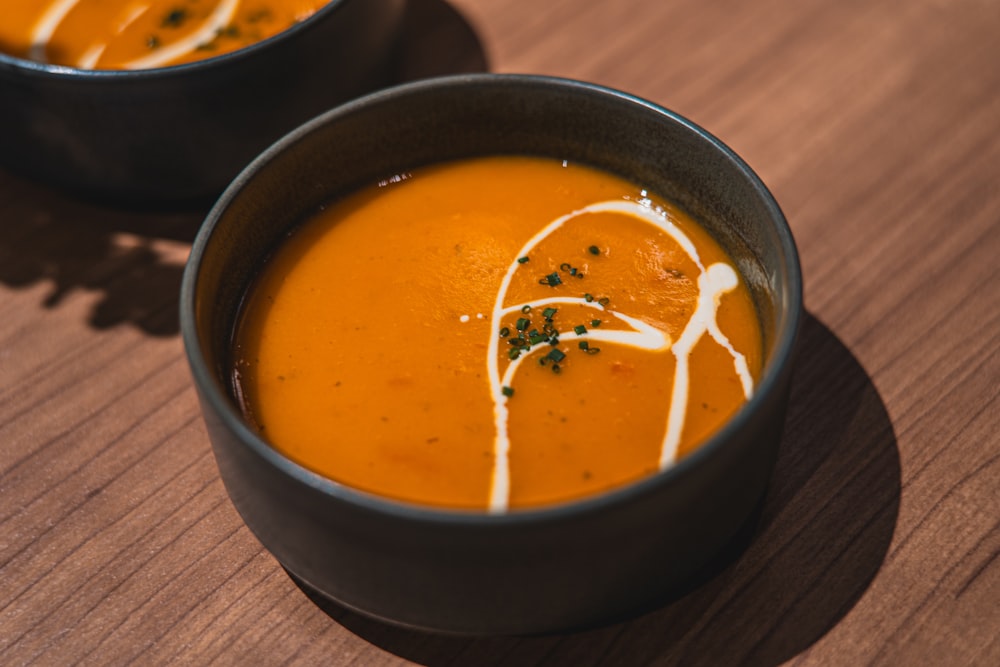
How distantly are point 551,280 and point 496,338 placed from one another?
0.44 ft

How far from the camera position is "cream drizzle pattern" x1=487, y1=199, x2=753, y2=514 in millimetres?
1238

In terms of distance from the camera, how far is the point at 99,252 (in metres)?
1.69

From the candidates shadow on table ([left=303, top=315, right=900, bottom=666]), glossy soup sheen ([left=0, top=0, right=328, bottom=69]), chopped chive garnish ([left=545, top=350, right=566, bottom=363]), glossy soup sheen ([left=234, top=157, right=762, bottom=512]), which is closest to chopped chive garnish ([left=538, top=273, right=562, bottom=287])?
glossy soup sheen ([left=234, top=157, right=762, bottom=512])

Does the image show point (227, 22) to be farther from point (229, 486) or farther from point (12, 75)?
point (229, 486)

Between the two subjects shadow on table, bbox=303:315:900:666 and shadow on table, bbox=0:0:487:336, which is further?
shadow on table, bbox=0:0:487:336

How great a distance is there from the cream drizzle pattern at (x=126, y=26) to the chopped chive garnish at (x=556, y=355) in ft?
3.03

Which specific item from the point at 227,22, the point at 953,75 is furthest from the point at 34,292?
the point at 953,75

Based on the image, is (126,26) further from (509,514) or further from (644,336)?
(509,514)

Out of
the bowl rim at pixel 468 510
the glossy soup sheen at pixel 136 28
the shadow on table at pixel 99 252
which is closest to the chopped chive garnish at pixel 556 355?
the bowl rim at pixel 468 510

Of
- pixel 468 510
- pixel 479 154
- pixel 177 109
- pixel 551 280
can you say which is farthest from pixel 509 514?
pixel 177 109

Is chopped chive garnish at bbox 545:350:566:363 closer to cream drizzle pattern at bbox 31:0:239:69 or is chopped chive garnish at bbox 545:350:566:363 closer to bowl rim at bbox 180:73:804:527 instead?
bowl rim at bbox 180:73:804:527

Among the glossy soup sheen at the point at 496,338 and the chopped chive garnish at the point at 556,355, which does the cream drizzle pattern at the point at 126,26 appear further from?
the chopped chive garnish at the point at 556,355

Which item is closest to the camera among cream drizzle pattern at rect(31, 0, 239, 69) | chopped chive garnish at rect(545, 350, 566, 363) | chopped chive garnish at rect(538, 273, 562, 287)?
chopped chive garnish at rect(545, 350, 566, 363)

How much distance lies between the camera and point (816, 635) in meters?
Result: 1.20
